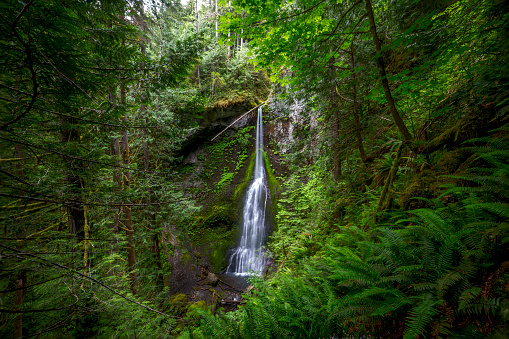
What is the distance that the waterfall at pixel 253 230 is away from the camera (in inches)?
454

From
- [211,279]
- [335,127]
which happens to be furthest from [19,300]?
[335,127]

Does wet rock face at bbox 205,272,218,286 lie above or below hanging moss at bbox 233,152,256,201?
below

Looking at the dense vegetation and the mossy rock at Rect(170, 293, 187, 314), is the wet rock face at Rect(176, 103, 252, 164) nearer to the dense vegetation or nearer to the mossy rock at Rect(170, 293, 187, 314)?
the mossy rock at Rect(170, 293, 187, 314)

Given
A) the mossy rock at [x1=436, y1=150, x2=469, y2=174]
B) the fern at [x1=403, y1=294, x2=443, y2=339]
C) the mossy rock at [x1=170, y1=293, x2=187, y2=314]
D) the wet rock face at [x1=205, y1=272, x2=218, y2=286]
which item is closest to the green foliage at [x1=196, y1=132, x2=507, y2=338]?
the fern at [x1=403, y1=294, x2=443, y2=339]

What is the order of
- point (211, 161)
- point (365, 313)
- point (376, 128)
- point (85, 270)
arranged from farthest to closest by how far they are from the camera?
1. point (211, 161)
2. point (376, 128)
3. point (85, 270)
4. point (365, 313)

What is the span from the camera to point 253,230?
13.0m

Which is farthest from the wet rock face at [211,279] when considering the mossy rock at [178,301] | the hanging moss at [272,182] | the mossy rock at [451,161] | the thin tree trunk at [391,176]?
the mossy rock at [451,161]

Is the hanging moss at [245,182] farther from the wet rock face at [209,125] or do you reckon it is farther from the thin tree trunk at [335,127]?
the thin tree trunk at [335,127]

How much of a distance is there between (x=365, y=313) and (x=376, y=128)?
12.8 ft

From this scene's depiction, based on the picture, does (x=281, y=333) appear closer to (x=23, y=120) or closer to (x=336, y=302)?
(x=336, y=302)

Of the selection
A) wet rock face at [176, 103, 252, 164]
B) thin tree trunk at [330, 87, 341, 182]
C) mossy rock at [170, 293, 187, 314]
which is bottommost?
mossy rock at [170, 293, 187, 314]

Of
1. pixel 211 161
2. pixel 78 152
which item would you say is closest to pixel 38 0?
pixel 78 152

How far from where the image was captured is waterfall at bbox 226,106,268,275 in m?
11.5

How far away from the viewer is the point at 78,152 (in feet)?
12.7
